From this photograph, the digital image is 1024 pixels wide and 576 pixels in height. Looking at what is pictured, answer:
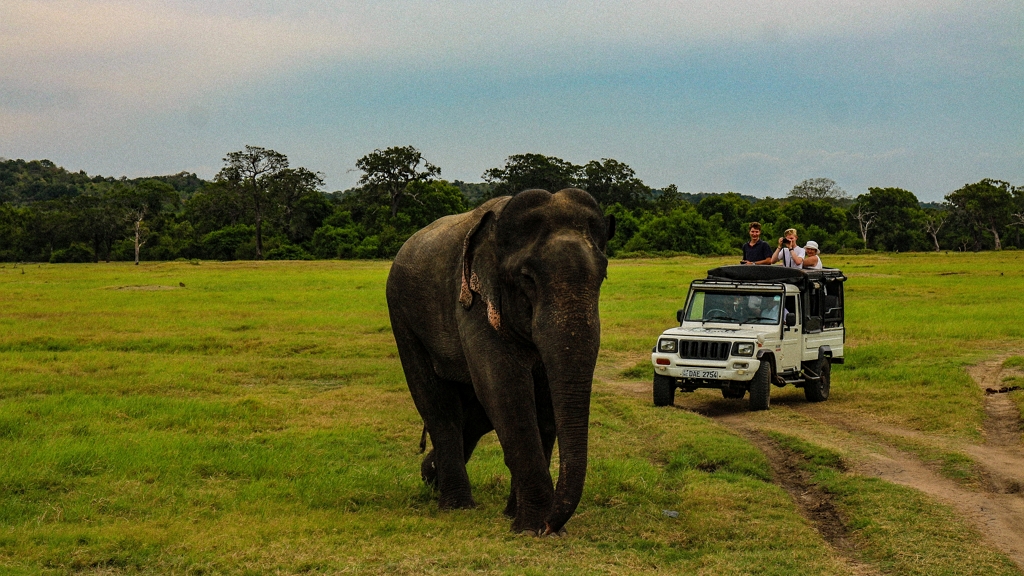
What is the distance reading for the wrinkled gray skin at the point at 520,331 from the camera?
6.41 metres

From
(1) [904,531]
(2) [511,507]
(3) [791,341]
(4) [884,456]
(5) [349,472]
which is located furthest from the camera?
(3) [791,341]

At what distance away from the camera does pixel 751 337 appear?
14.2m

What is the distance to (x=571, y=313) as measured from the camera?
20.9 ft

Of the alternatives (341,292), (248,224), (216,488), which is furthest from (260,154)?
(216,488)

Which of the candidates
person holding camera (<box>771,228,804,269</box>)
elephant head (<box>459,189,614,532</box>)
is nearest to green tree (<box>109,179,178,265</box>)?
person holding camera (<box>771,228,804,269</box>)

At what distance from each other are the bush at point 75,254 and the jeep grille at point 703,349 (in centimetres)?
7788

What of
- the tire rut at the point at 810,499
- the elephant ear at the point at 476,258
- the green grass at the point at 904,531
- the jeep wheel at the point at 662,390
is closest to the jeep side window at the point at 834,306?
the jeep wheel at the point at 662,390

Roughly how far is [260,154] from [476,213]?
86.9 m

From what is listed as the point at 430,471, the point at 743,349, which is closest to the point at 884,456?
the point at 743,349

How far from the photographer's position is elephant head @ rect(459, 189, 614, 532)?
6.38m

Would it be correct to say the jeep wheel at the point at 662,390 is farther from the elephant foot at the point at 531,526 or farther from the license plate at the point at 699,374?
the elephant foot at the point at 531,526

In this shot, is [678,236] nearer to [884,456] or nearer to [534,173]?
[534,173]

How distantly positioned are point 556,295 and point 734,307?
31.7 feet

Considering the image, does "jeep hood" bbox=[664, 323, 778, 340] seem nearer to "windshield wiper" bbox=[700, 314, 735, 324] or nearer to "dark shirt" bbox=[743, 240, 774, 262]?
"windshield wiper" bbox=[700, 314, 735, 324]
